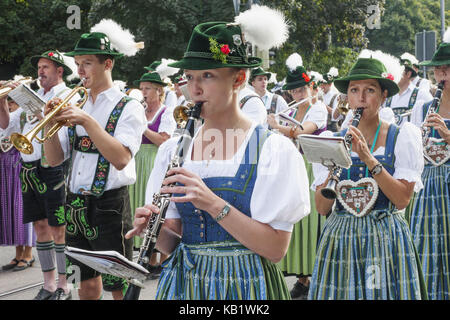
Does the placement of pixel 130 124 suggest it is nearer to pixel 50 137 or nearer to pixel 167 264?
pixel 50 137

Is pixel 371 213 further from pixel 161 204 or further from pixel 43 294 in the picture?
pixel 43 294

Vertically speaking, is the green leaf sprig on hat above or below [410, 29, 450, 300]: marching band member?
above

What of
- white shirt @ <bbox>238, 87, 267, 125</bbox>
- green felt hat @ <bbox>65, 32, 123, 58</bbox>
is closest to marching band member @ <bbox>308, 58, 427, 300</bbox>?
white shirt @ <bbox>238, 87, 267, 125</bbox>

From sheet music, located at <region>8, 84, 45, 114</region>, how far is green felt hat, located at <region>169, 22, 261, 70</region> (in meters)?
2.31

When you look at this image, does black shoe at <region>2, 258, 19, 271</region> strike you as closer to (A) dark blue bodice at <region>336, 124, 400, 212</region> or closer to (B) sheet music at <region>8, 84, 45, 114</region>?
(B) sheet music at <region>8, 84, 45, 114</region>

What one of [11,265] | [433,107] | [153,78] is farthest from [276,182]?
[11,265]

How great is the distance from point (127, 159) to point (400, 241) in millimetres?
1806

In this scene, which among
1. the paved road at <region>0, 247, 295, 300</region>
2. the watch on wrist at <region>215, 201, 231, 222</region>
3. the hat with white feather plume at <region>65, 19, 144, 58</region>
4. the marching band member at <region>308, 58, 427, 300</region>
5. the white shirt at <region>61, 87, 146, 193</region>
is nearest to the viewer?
the watch on wrist at <region>215, 201, 231, 222</region>

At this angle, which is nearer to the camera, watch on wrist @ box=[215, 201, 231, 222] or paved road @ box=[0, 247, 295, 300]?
watch on wrist @ box=[215, 201, 231, 222]

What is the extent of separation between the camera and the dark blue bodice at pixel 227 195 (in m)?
2.40

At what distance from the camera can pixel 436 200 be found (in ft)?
16.6

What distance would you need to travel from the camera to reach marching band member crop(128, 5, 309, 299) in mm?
2369

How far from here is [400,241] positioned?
364 centimetres

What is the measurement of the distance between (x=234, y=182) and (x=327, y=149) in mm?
1005
